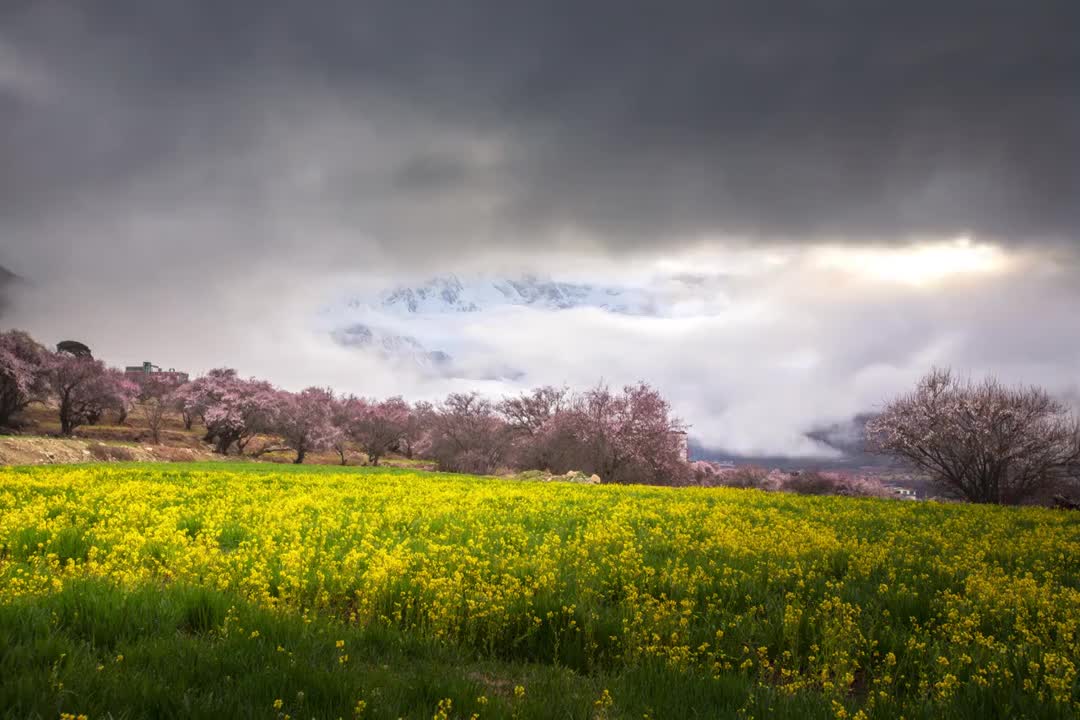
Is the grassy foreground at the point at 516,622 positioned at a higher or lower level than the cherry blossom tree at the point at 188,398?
lower

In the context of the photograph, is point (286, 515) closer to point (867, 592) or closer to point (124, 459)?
point (867, 592)

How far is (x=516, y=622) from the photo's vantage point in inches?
252

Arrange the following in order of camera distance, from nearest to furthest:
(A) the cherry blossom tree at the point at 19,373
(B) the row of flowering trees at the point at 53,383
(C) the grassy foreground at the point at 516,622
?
(C) the grassy foreground at the point at 516,622, (A) the cherry blossom tree at the point at 19,373, (B) the row of flowering trees at the point at 53,383

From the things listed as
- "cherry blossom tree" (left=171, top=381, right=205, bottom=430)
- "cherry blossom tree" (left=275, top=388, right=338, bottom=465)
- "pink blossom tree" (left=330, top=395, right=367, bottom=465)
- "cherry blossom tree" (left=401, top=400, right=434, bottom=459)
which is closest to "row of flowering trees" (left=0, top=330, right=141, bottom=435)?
"cherry blossom tree" (left=171, top=381, right=205, bottom=430)

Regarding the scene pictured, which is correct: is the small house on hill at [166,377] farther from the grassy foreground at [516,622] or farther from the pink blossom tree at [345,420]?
the grassy foreground at [516,622]

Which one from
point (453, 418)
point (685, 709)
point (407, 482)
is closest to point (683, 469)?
point (453, 418)

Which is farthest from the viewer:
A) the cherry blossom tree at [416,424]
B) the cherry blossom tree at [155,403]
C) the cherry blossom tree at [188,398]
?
the cherry blossom tree at [416,424]

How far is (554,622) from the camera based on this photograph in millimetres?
6391

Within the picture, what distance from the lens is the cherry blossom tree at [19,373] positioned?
57.8 meters

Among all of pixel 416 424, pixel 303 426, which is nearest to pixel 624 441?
pixel 303 426

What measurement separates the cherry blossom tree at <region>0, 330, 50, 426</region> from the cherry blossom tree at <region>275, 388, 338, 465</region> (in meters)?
23.5

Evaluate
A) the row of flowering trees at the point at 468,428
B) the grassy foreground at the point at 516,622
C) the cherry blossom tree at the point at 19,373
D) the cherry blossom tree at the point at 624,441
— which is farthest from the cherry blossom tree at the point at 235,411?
the grassy foreground at the point at 516,622

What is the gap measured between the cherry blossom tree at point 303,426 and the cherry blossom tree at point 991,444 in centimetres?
5980

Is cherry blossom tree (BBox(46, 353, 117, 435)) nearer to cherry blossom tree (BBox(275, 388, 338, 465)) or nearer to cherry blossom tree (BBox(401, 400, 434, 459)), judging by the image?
cherry blossom tree (BBox(275, 388, 338, 465))
